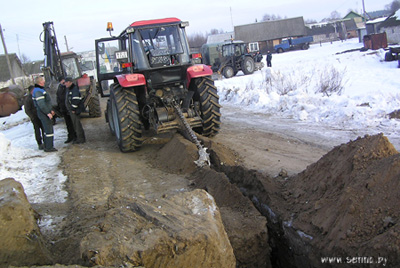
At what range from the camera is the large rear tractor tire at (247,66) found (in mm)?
27378

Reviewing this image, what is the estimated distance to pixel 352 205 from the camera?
10.8 feet

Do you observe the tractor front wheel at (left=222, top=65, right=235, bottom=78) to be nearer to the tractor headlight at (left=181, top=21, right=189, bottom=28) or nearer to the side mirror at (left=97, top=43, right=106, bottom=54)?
the side mirror at (left=97, top=43, right=106, bottom=54)

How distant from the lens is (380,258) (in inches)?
111

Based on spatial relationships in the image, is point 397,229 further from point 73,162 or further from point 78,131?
point 78,131

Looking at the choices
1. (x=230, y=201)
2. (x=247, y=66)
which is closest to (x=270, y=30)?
(x=247, y=66)

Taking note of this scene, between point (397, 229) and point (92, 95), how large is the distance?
12.1 metres

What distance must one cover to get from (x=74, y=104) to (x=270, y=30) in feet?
191

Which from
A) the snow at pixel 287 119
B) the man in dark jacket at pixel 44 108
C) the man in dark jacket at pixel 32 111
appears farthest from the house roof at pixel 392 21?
the man in dark jacket at pixel 44 108

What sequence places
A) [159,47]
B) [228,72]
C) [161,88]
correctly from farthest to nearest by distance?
[228,72]
[161,88]
[159,47]

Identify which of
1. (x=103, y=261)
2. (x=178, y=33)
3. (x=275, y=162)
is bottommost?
(x=275, y=162)

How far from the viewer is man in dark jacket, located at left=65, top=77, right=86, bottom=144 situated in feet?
29.5

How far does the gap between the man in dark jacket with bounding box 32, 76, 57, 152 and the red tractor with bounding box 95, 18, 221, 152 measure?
1733 millimetres

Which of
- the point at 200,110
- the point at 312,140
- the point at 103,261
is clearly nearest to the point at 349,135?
A: the point at 312,140

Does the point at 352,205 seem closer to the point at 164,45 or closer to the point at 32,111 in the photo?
the point at 164,45
